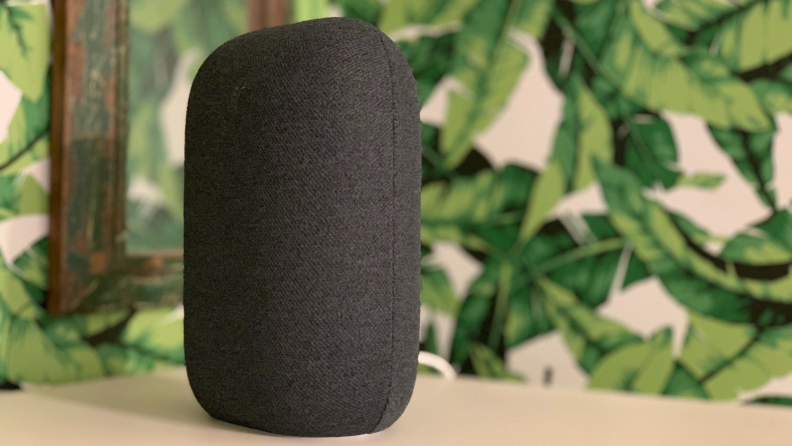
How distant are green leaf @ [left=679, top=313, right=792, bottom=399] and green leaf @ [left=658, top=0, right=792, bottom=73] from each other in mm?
312

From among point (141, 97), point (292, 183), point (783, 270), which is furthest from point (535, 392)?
point (141, 97)

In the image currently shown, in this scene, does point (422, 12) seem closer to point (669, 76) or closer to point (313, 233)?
point (669, 76)

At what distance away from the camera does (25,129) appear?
76 cm

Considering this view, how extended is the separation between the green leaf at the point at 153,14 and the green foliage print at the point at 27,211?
0.10 meters

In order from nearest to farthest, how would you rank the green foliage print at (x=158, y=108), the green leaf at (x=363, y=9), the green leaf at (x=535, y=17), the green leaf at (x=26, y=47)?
the green leaf at (x=26, y=47) < the green foliage print at (x=158, y=108) < the green leaf at (x=535, y=17) < the green leaf at (x=363, y=9)

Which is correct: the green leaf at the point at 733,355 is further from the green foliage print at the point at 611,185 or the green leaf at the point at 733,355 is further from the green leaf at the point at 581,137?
the green leaf at the point at 581,137

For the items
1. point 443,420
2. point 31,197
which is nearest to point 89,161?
point 31,197

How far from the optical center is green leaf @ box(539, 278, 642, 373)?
0.92 metres

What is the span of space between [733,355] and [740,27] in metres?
0.39

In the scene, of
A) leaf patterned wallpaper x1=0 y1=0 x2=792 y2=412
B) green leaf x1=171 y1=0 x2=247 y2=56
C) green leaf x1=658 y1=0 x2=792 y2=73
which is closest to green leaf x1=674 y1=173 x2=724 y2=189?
leaf patterned wallpaper x1=0 y1=0 x2=792 y2=412

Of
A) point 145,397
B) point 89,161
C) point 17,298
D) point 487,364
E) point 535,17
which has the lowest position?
point 487,364

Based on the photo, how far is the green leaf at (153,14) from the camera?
84cm

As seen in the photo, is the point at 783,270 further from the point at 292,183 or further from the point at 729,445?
the point at 292,183

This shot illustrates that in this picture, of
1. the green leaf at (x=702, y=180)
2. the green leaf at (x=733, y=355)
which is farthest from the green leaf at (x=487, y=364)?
the green leaf at (x=702, y=180)
